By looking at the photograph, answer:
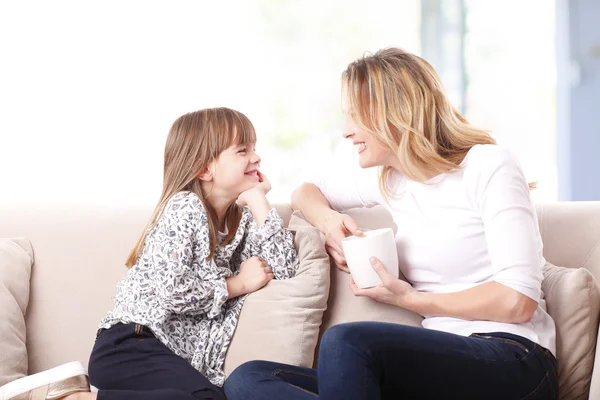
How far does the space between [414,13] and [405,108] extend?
7.66 feet

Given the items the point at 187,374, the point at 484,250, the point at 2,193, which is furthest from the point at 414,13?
the point at 187,374

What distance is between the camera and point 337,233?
1.75 meters

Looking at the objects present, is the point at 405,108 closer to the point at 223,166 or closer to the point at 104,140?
the point at 223,166

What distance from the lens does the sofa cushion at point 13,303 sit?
174 cm

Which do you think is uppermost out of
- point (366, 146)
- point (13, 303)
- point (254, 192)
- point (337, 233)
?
point (366, 146)

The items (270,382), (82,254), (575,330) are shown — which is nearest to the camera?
(270,382)

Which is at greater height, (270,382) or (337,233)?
(337,233)

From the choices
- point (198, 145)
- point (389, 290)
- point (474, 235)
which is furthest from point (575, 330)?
point (198, 145)

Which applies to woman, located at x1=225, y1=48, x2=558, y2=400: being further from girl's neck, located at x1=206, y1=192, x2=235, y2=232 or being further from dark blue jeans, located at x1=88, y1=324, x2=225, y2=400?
girl's neck, located at x1=206, y1=192, x2=235, y2=232

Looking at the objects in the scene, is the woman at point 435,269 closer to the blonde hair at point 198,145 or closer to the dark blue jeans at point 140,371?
the dark blue jeans at point 140,371

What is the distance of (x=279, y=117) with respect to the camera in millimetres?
3465

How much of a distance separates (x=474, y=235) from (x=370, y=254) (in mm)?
227

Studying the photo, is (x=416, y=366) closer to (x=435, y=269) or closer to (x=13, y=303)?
(x=435, y=269)

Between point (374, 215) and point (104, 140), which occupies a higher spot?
point (104, 140)
